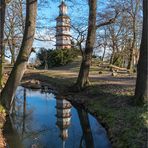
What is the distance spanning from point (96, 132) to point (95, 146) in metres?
1.80

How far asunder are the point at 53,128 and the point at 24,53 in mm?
4082

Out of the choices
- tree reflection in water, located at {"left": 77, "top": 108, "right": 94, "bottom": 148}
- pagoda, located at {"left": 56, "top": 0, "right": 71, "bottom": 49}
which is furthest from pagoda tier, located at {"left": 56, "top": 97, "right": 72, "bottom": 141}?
pagoda, located at {"left": 56, "top": 0, "right": 71, "bottom": 49}

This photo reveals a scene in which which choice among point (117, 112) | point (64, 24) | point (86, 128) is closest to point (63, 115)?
point (86, 128)

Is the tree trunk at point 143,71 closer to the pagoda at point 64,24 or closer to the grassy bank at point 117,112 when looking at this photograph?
the grassy bank at point 117,112

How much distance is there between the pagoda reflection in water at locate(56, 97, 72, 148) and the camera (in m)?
14.2

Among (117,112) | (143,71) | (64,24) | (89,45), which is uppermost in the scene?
(64,24)

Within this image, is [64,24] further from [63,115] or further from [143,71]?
[143,71]

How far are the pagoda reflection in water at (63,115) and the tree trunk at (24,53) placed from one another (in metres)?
2.57

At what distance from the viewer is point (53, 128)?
1481 cm

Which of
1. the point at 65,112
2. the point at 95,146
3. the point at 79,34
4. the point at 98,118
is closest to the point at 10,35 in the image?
the point at 79,34

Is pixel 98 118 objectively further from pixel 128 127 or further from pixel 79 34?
pixel 79 34

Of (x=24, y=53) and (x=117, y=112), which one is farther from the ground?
(x=24, y=53)

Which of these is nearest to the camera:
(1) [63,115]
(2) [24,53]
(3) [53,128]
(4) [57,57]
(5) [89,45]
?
(3) [53,128]

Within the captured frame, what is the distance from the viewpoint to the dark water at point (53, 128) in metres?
12.4
